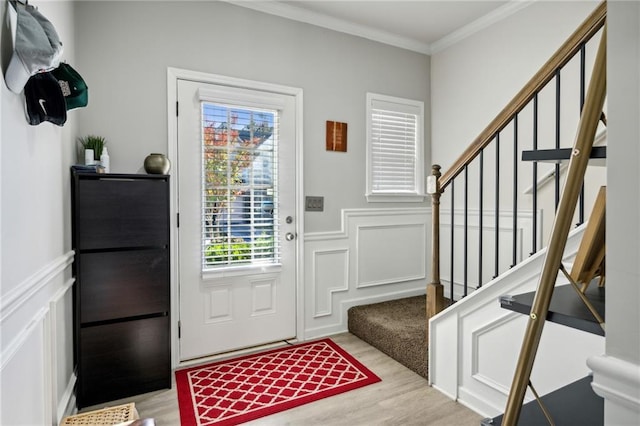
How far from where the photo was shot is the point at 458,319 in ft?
7.29

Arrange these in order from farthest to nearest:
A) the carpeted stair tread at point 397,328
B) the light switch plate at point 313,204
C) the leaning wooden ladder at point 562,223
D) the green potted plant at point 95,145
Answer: the light switch plate at point 313,204
the carpeted stair tread at point 397,328
the green potted plant at point 95,145
the leaning wooden ladder at point 562,223

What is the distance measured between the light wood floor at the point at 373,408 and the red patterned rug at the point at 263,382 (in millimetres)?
60

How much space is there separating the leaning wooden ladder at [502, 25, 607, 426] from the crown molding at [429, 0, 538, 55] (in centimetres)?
278

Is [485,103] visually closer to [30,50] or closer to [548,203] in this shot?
[548,203]

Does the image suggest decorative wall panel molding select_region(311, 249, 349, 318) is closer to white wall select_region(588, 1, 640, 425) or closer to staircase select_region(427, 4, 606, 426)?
staircase select_region(427, 4, 606, 426)

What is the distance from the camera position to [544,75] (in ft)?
5.72

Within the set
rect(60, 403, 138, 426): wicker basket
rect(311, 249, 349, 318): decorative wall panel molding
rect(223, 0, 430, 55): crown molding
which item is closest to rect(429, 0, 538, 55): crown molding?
rect(223, 0, 430, 55): crown molding

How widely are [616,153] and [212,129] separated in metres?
2.62

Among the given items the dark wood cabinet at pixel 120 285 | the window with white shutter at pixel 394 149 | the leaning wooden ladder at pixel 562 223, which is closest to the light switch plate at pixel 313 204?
the window with white shutter at pixel 394 149

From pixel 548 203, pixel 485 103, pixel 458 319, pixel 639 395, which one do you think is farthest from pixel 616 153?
pixel 485 103

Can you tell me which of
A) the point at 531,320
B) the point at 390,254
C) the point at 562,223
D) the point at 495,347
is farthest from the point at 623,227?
the point at 390,254

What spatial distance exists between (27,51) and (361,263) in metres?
2.82

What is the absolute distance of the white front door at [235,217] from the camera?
2.79 m

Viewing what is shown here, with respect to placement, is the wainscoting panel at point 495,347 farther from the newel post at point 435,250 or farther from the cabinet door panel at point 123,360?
the cabinet door panel at point 123,360
